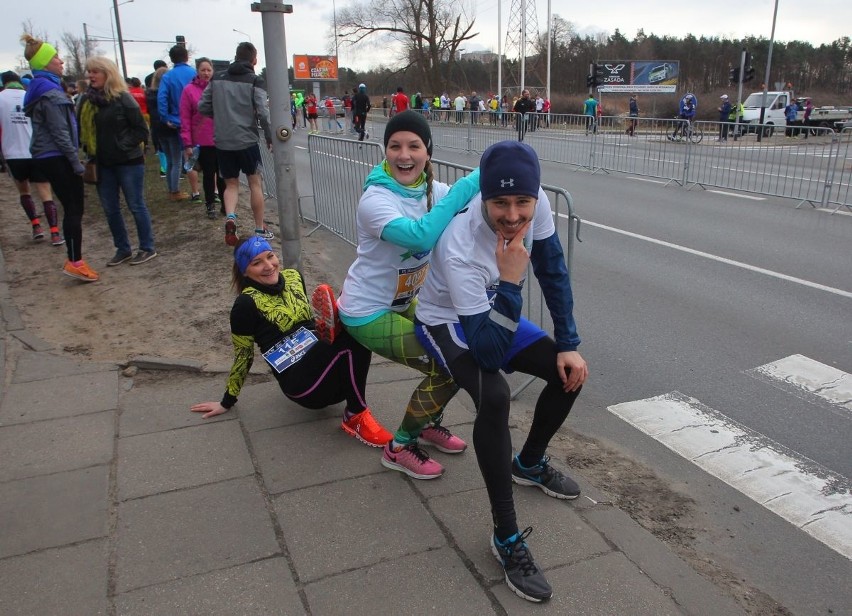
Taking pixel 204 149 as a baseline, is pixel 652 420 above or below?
below

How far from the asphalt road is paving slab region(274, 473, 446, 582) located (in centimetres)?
128

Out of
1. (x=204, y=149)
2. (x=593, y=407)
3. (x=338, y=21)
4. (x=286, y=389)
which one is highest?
(x=338, y=21)

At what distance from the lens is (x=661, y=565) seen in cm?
265

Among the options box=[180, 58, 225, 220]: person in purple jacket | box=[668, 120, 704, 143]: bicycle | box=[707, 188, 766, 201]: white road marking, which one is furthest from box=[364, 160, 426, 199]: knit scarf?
box=[668, 120, 704, 143]: bicycle

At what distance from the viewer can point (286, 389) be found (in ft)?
12.2

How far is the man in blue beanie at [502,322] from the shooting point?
247 cm

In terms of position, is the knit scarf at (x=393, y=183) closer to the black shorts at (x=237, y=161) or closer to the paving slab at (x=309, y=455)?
the paving slab at (x=309, y=455)

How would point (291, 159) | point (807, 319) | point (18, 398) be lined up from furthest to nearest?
point (807, 319) < point (291, 159) < point (18, 398)

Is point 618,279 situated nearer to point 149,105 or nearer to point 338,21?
point 149,105

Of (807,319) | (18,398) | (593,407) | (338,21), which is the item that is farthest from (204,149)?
(338,21)

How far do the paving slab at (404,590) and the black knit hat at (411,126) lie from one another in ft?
6.14

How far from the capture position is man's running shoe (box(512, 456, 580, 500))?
308 cm

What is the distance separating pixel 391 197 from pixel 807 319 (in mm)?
4397

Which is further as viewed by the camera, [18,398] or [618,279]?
[618,279]
